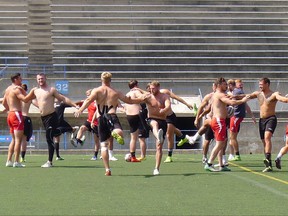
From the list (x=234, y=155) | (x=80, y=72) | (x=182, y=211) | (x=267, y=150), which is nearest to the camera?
(x=182, y=211)

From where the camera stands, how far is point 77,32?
33375 mm

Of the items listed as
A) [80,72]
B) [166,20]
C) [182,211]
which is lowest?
[182,211]

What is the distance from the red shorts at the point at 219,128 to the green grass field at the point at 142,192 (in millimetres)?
605

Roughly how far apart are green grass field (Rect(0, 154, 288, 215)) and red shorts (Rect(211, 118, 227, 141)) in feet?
1.98

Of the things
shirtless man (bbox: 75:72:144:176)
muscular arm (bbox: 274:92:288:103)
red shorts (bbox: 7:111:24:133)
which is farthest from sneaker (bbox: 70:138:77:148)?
muscular arm (bbox: 274:92:288:103)

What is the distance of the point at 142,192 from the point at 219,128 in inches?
160

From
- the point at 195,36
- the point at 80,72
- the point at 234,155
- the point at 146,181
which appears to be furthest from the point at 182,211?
the point at 195,36

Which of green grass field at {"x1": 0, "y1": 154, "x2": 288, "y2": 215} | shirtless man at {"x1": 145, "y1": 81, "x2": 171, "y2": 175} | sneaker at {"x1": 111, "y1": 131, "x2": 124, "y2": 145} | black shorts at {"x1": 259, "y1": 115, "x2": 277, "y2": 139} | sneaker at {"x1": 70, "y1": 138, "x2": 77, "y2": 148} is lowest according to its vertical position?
green grass field at {"x1": 0, "y1": 154, "x2": 288, "y2": 215}

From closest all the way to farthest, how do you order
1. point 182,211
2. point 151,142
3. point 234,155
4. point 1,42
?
point 182,211, point 234,155, point 151,142, point 1,42

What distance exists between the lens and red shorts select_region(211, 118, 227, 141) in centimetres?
1370

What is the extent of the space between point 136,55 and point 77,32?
2850mm

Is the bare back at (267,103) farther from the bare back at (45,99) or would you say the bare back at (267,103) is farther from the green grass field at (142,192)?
the bare back at (45,99)

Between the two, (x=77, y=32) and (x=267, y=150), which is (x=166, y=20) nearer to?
(x=77, y=32)

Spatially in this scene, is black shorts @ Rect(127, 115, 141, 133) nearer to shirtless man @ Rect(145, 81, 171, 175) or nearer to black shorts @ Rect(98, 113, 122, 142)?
shirtless man @ Rect(145, 81, 171, 175)
